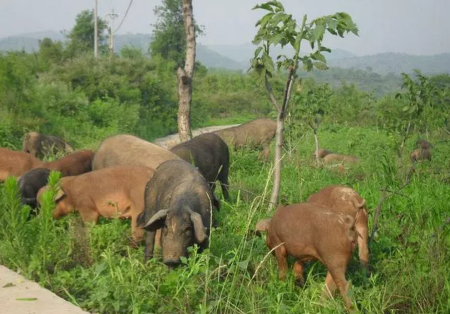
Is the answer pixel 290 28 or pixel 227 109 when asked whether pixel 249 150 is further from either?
pixel 227 109

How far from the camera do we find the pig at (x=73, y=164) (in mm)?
9219

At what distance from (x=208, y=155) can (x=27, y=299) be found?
16.6 ft

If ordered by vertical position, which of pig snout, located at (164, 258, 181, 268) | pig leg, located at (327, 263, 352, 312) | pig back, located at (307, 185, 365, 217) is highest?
pig back, located at (307, 185, 365, 217)

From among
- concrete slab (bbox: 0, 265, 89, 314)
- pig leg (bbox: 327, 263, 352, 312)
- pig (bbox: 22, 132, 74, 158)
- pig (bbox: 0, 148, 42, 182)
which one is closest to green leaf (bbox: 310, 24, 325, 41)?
pig leg (bbox: 327, 263, 352, 312)

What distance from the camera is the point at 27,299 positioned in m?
4.92

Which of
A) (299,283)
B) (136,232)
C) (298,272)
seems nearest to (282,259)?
(298,272)

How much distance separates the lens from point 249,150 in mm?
13391

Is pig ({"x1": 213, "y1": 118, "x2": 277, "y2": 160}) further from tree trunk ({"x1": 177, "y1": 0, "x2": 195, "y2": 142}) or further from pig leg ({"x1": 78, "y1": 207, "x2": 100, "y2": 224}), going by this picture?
pig leg ({"x1": 78, "y1": 207, "x2": 100, "y2": 224})

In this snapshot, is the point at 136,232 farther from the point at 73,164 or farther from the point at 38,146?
the point at 38,146

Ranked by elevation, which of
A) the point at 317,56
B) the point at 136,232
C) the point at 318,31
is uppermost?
the point at 318,31

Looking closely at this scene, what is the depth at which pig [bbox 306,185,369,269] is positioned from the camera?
5734 mm

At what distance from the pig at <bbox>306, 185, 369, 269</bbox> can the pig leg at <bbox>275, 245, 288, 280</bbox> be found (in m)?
0.62

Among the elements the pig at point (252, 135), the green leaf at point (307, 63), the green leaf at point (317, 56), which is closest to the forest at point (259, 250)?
the green leaf at point (307, 63)

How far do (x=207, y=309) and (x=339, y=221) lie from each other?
4.39ft
